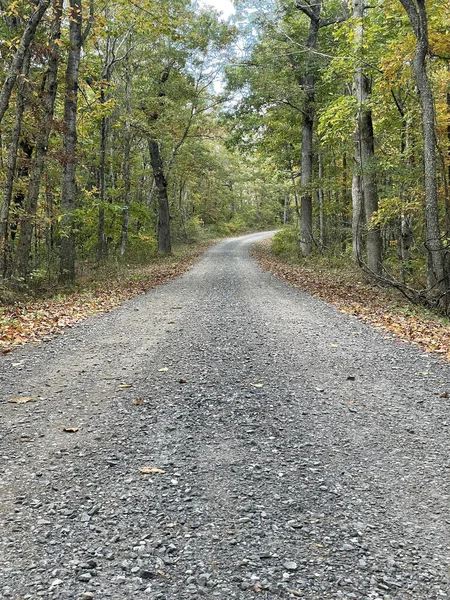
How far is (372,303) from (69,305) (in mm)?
6869

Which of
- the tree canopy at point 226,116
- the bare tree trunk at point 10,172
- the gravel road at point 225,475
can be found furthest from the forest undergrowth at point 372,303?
the bare tree trunk at point 10,172

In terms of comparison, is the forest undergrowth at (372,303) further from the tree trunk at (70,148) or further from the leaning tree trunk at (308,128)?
the tree trunk at (70,148)

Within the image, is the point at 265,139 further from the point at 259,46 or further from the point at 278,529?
the point at 278,529

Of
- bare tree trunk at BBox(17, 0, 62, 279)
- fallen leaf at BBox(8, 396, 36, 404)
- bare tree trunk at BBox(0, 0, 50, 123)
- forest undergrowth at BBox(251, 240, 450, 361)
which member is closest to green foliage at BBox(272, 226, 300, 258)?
forest undergrowth at BBox(251, 240, 450, 361)

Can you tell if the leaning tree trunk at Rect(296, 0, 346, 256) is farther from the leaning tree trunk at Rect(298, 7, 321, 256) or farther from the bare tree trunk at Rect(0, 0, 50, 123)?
the bare tree trunk at Rect(0, 0, 50, 123)

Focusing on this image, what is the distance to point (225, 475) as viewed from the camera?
2896 millimetres

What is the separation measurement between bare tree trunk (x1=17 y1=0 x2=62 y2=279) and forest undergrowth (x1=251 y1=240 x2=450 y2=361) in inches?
287

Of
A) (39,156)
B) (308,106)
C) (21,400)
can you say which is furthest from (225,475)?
(308,106)

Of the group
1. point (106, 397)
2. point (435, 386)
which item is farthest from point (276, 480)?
point (435, 386)

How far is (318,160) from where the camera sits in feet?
72.3

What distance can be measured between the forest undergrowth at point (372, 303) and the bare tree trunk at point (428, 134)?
108 cm

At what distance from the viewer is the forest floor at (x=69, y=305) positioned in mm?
7012

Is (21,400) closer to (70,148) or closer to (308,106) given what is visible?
(70,148)

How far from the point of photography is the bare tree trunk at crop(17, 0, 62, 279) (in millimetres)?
10453
